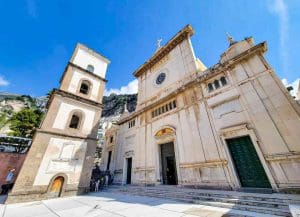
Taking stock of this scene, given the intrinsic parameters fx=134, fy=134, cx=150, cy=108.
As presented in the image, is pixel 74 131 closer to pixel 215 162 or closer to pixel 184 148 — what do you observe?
pixel 184 148

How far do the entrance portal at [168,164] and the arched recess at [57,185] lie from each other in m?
8.23

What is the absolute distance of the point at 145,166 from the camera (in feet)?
43.0

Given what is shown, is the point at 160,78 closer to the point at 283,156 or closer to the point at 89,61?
the point at 89,61

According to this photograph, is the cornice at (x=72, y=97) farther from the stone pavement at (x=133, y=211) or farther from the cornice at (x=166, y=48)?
the stone pavement at (x=133, y=211)

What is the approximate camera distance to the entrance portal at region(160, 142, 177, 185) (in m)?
12.2

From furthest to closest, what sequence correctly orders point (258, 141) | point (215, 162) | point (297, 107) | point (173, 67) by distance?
1. point (173, 67)
2. point (215, 162)
3. point (258, 141)
4. point (297, 107)

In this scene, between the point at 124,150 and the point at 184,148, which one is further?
the point at 124,150

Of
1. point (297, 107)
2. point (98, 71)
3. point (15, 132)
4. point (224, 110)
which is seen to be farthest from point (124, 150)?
point (15, 132)

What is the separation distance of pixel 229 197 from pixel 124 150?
12.8 metres

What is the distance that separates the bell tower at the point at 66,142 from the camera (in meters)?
9.71

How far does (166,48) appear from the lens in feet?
56.9

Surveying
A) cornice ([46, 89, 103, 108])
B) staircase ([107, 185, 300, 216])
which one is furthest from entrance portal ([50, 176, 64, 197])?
staircase ([107, 185, 300, 216])

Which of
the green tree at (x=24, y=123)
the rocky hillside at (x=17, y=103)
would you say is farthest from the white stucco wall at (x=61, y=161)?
the rocky hillside at (x=17, y=103)

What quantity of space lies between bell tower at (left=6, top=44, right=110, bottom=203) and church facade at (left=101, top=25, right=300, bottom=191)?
5013mm
